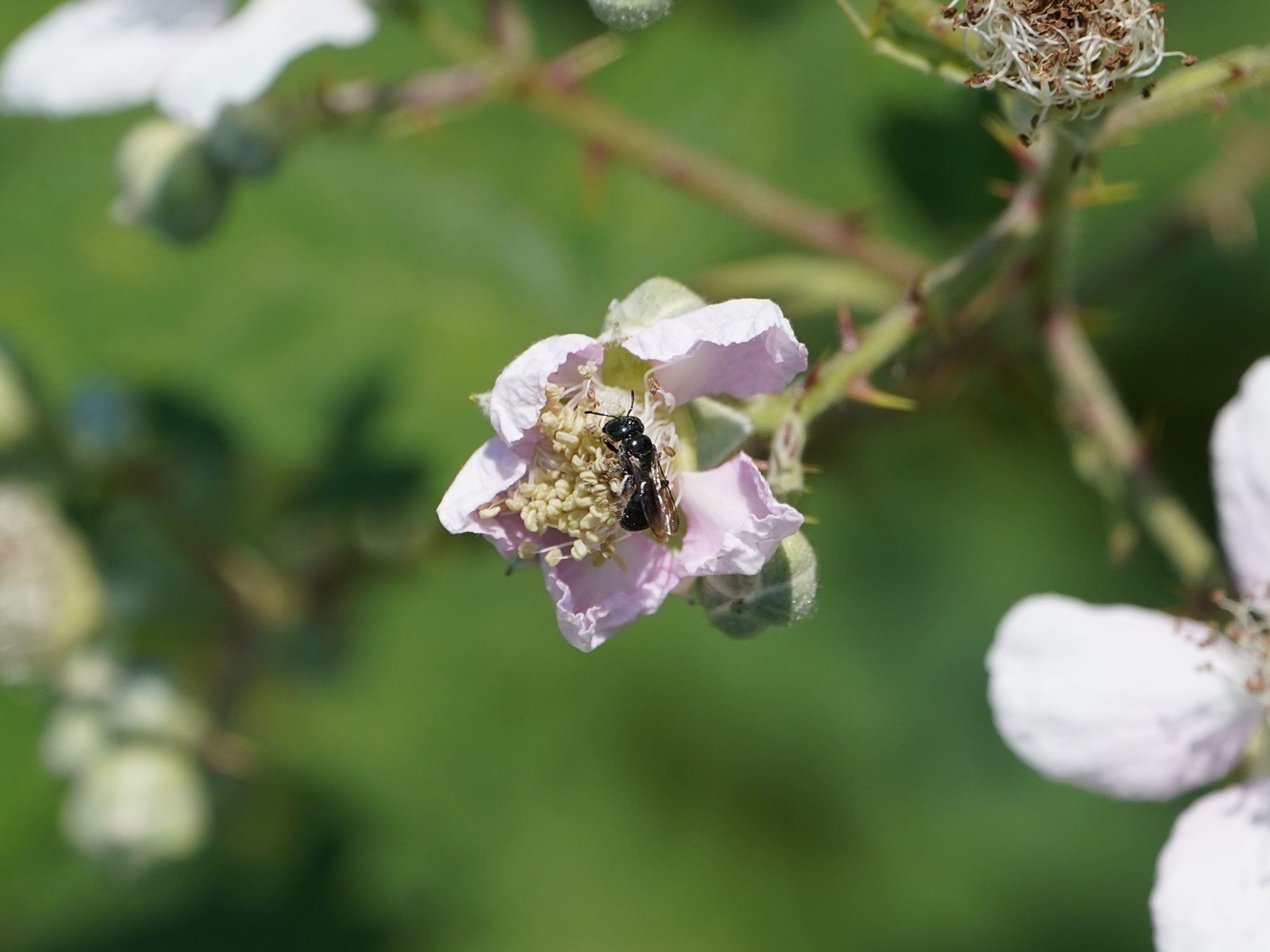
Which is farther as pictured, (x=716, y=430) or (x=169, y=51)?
(x=169, y=51)

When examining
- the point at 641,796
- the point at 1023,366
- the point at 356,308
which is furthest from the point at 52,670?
the point at 1023,366

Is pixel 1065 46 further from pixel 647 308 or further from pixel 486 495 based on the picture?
→ pixel 486 495

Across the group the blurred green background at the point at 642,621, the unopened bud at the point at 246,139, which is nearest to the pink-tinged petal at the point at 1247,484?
the blurred green background at the point at 642,621

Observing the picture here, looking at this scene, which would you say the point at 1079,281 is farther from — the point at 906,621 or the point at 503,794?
the point at 503,794

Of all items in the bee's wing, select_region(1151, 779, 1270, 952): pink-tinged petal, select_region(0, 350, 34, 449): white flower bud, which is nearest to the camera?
the bee's wing

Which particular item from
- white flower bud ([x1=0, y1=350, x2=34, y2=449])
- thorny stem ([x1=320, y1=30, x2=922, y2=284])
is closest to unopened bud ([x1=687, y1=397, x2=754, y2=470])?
thorny stem ([x1=320, y1=30, x2=922, y2=284])

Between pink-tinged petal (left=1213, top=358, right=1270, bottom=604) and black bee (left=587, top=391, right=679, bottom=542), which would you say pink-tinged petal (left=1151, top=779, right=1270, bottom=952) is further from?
black bee (left=587, top=391, right=679, bottom=542)

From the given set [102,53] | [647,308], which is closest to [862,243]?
[647,308]
